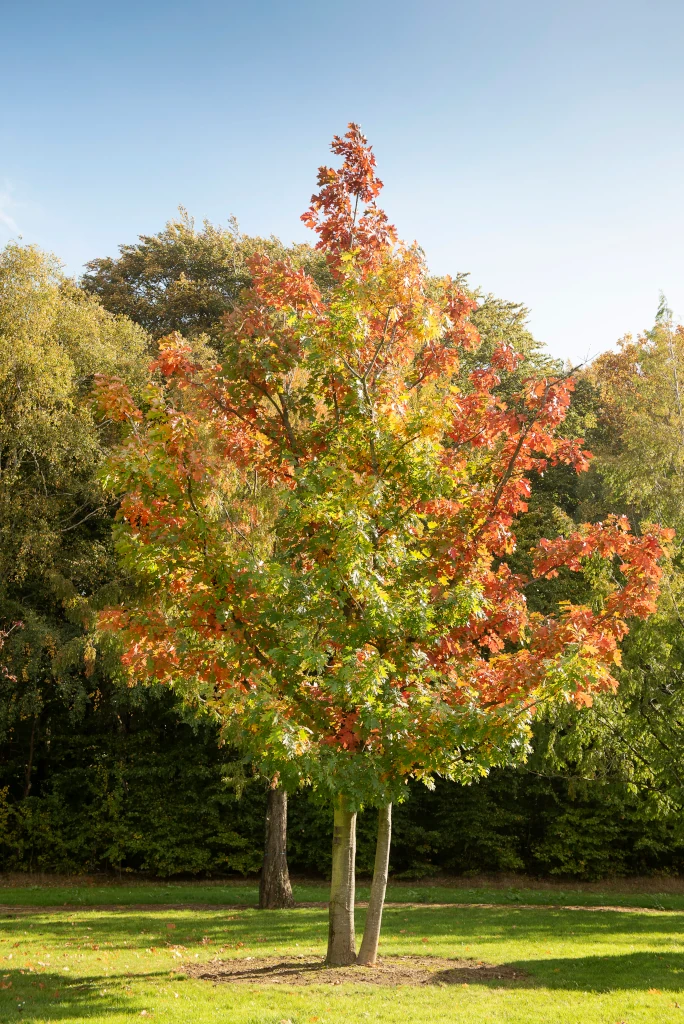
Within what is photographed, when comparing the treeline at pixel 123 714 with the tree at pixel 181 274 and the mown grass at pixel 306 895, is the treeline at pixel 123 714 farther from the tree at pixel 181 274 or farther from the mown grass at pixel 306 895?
the tree at pixel 181 274

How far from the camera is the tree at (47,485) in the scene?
53.4 feet

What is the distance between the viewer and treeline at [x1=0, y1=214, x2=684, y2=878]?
53.8ft

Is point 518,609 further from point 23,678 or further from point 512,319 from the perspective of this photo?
point 512,319

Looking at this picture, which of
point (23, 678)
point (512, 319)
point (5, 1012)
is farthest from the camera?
point (512, 319)

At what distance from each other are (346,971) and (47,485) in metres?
12.2

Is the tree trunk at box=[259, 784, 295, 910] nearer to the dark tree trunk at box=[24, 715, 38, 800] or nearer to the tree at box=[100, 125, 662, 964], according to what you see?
the tree at box=[100, 125, 662, 964]

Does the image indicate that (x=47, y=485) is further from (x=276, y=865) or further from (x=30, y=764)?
(x=276, y=865)

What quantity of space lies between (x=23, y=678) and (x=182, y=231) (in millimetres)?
17702

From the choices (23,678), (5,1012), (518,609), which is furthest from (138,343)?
(5,1012)

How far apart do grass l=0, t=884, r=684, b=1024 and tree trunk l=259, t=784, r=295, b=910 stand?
0.46 meters

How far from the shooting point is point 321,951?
9.93 metres

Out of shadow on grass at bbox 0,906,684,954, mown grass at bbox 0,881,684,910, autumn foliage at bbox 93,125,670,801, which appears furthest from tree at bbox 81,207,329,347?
autumn foliage at bbox 93,125,670,801

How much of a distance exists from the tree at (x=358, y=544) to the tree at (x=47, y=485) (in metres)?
8.15

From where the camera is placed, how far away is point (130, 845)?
18.9m
